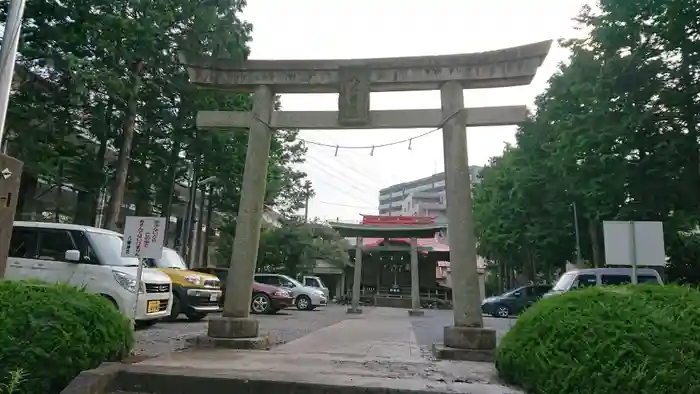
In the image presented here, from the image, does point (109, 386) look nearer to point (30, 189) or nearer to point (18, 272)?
point (18, 272)

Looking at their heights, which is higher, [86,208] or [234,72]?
[234,72]

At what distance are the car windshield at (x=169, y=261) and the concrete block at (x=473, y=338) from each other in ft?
27.7

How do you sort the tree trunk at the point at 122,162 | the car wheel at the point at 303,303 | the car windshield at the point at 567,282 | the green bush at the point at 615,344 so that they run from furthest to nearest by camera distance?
the car wheel at the point at 303,303, the tree trunk at the point at 122,162, the car windshield at the point at 567,282, the green bush at the point at 615,344

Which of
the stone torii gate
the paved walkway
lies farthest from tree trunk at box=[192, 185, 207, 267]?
the paved walkway

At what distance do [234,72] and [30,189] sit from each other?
40.6 ft

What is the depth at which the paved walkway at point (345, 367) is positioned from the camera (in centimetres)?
479

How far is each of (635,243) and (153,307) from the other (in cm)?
862

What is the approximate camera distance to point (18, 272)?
370 inches

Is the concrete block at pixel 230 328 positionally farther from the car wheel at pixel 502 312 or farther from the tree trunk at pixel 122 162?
the car wheel at pixel 502 312

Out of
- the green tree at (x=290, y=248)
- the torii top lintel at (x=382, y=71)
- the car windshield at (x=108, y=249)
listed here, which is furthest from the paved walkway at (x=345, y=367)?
the green tree at (x=290, y=248)

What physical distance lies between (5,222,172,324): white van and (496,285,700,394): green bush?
284 inches

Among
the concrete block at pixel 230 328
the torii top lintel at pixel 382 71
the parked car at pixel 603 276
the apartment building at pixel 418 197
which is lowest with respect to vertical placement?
the concrete block at pixel 230 328

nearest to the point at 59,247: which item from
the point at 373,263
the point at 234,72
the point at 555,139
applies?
the point at 234,72

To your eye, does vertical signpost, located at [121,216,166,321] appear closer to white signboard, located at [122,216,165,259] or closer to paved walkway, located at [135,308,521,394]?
white signboard, located at [122,216,165,259]
